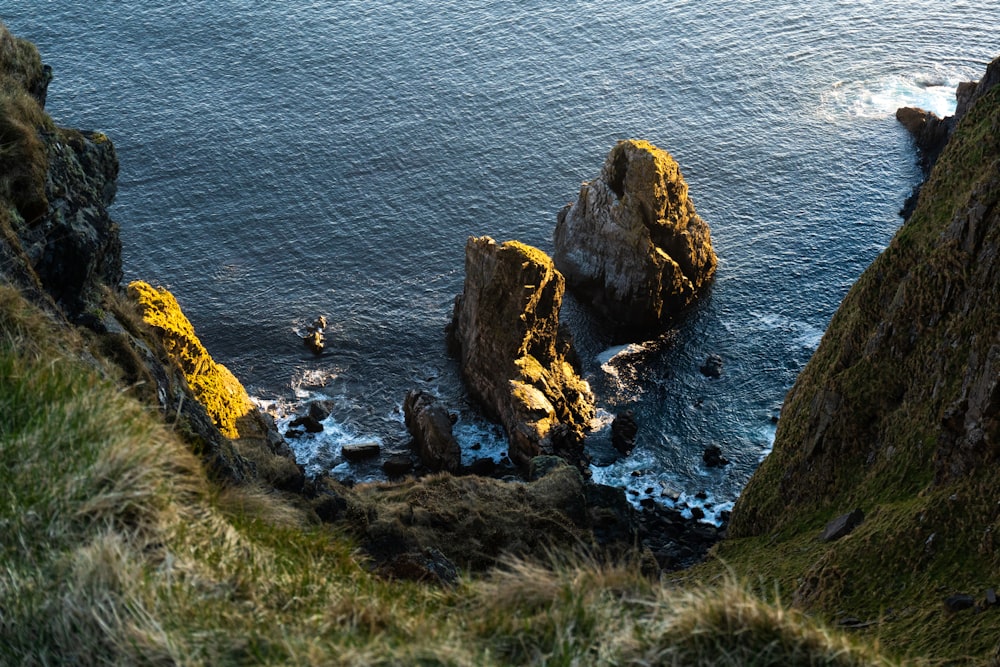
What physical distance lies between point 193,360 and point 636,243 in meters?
43.1

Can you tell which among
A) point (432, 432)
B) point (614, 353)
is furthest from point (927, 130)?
point (432, 432)

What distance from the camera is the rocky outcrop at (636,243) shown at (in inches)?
3570

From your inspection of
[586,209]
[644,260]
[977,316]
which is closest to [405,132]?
[586,209]

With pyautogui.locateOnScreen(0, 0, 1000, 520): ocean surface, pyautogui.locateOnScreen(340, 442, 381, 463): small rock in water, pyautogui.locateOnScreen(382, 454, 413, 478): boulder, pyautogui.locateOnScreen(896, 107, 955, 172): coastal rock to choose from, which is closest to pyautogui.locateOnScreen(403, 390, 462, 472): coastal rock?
pyautogui.locateOnScreen(382, 454, 413, 478): boulder

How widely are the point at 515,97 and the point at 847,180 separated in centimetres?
4497

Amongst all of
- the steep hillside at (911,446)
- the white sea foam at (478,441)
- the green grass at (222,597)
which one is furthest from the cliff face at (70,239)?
the white sea foam at (478,441)

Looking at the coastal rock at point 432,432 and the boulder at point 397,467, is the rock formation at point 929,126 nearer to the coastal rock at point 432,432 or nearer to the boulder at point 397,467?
the coastal rock at point 432,432

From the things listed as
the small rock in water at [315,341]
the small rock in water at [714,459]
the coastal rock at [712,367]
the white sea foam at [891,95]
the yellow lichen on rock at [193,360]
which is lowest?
the small rock in water at [315,341]

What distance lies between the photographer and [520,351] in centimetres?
7988

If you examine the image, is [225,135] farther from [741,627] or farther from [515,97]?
[741,627]

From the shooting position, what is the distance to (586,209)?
95688mm

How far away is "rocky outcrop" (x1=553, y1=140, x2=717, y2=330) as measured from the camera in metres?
90.7

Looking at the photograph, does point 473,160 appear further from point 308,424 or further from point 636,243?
point 308,424

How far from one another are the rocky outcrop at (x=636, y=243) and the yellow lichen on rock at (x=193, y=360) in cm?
3782
